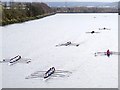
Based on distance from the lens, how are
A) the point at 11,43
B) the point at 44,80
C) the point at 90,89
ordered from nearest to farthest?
the point at 90,89, the point at 44,80, the point at 11,43

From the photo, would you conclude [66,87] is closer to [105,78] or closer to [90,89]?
[90,89]

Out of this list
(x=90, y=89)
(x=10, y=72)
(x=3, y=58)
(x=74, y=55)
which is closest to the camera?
(x=90, y=89)

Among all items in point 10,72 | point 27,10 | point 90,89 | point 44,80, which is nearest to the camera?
point 90,89

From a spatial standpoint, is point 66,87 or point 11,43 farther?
point 11,43

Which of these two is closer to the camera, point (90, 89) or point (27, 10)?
point (90, 89)

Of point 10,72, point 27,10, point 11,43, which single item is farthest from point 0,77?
point 27,10

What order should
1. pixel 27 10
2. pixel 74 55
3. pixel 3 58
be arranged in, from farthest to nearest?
pixel 27 10, pixel 74 55, pixel 3 58

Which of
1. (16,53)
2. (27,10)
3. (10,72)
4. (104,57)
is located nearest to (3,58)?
(16,53)

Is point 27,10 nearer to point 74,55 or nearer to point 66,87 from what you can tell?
point 74,55
